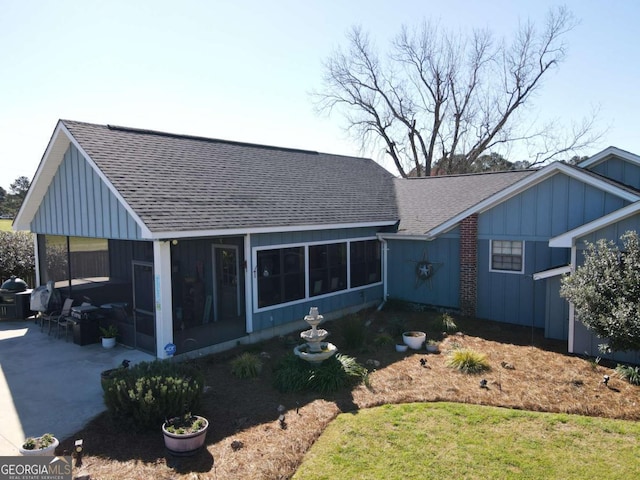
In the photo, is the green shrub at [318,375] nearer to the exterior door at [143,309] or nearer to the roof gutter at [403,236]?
the exterior door at [143,309]

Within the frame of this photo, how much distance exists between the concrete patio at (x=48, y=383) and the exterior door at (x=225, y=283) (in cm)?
319

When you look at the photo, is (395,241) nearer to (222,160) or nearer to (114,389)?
(222,160)

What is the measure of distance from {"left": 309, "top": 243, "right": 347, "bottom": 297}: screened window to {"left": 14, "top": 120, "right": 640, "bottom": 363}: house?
0.16ft

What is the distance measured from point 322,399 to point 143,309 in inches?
190

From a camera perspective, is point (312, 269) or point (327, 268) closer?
point (312, 269)

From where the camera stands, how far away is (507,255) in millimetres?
12914

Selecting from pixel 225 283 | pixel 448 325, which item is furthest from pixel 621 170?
pixel 225 283

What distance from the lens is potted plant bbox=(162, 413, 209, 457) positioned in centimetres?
593

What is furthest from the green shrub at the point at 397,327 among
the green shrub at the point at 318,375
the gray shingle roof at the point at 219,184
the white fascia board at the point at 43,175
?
the white fascia board at the point at 43,175

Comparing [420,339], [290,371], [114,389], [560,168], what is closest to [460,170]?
[560,168]

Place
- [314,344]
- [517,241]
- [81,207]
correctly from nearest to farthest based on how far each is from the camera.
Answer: [314,344] → [81,207] → [517,241]

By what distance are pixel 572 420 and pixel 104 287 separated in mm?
12483

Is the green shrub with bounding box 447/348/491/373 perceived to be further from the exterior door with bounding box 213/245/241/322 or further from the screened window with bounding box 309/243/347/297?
the exterior door with bounding box 213/245/241/322

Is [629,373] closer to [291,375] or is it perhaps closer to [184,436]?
[291,375]
